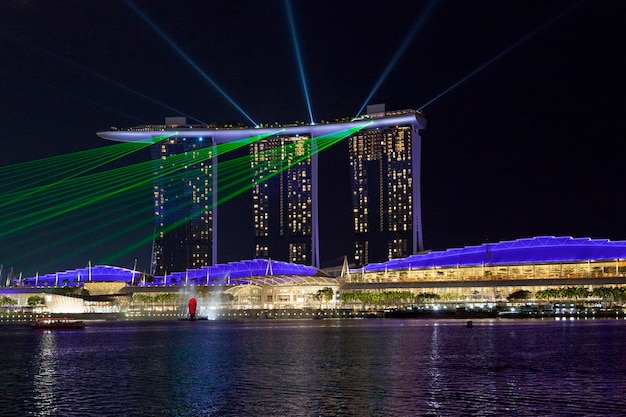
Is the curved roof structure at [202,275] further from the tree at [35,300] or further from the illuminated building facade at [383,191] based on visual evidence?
the illuminated building facade at [383,191]

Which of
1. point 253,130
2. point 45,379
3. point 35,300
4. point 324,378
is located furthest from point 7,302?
point 324,378

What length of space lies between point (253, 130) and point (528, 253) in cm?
5663

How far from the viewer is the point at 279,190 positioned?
178 meters

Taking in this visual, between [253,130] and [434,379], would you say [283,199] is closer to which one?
[253,130]

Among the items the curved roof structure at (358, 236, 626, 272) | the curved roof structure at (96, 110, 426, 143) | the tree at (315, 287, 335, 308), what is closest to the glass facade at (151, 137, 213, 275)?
the curved roof structure at (96, 110, 426, 143)

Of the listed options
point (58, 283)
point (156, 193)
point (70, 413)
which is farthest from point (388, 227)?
point (70, 413)

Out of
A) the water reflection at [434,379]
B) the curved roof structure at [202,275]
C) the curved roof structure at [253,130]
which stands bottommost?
the water reflection at [434,379]

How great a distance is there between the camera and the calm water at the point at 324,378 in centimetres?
3152

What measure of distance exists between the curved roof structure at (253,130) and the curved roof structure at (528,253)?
24.8 metres

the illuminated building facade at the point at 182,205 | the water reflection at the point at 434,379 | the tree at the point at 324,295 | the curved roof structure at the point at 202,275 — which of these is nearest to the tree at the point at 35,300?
the curved roof structure at the point at 202,275

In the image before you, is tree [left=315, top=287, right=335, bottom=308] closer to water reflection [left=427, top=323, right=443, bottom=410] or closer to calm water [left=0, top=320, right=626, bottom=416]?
calm water [left=0, top=320, right=626, bottom=416]

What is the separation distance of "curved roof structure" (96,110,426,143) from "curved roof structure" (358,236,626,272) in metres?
24.8

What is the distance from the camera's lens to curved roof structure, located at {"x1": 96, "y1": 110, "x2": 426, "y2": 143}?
155875 mm

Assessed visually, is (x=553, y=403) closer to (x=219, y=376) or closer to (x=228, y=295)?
(x=219, y=376)
